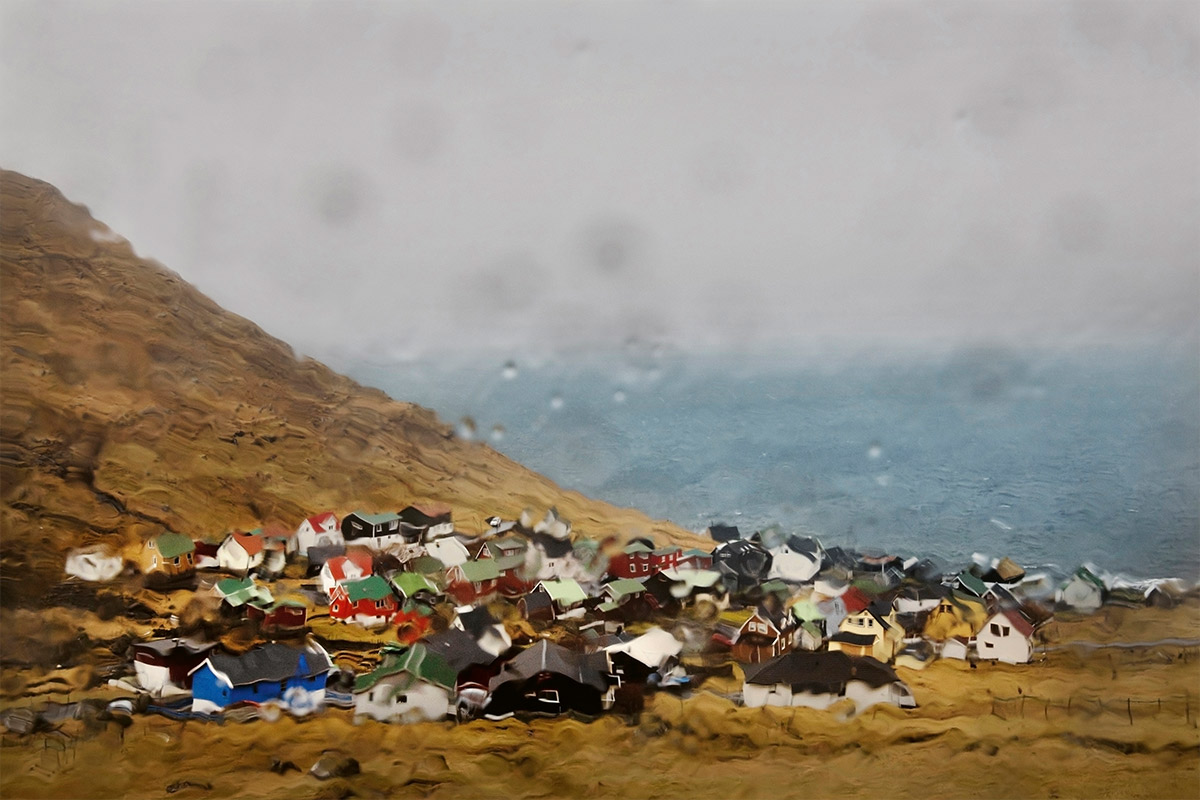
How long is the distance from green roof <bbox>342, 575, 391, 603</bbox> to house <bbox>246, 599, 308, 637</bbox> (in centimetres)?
18

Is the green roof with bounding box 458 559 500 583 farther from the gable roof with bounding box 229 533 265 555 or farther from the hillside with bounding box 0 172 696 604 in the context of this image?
the gable roof with bounding box 229 533 265 555

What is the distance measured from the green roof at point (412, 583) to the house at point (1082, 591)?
2373 millimetres

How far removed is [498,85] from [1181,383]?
2.84 m

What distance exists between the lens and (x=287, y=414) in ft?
10.5

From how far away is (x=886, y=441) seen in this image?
3.02m

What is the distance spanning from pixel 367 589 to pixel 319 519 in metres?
A: 0.36

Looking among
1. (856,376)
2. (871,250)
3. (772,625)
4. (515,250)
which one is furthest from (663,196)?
(772,625)

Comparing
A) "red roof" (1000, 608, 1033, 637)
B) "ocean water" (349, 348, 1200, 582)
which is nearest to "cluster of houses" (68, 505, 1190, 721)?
"red roof" (1000, 608, 1033, 637)

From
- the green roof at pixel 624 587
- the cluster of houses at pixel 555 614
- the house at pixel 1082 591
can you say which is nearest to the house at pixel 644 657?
the cluster of houses at pixel 555 614

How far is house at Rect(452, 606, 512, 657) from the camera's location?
9.59 ft

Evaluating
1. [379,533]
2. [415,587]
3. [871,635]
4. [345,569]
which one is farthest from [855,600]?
[345,569]

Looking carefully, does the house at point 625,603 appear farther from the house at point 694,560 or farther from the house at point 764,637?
the house at point 764,637

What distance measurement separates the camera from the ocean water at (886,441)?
118 inches

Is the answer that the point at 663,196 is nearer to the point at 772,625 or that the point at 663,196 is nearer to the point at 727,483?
the point at 727,483
